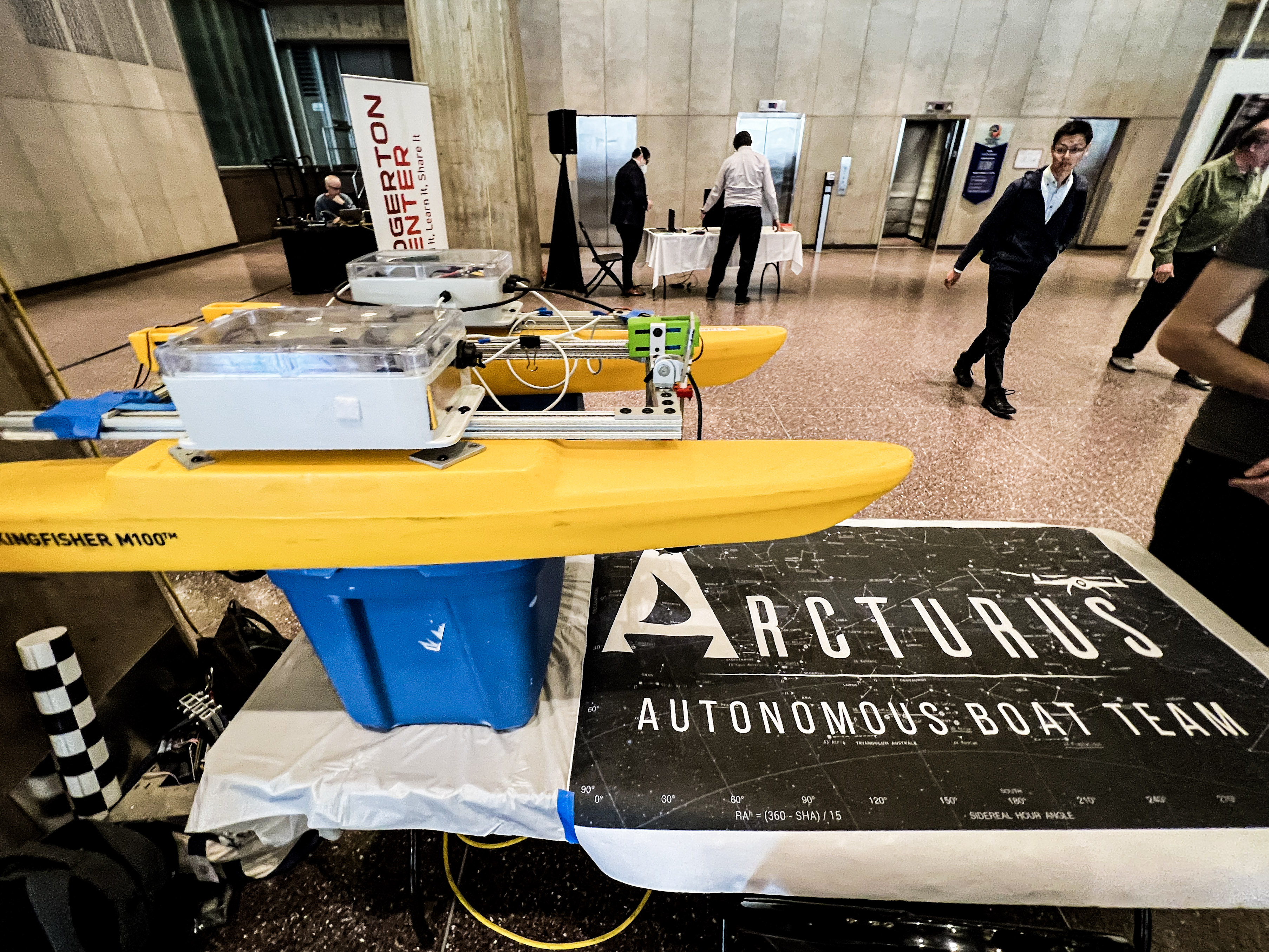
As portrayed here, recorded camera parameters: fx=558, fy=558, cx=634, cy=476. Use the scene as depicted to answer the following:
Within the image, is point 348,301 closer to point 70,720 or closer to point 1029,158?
point 70,720

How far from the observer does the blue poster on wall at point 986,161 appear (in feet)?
Result: 26.6

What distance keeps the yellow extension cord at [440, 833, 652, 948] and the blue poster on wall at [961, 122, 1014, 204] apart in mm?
10350

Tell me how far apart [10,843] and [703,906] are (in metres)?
1.29

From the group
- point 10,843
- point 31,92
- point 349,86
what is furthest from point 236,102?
point 10,843

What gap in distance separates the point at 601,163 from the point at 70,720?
9003mm

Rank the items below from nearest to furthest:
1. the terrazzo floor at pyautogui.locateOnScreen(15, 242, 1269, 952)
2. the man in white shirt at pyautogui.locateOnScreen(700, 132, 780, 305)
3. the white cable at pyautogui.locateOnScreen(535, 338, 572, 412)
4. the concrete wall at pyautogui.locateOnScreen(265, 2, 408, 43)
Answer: the white cable at pyautogui.locateOnScreen(535, 338, 572, 412) < the terrazzo floor at pyautogui.locateOnScreen(15, 242, 1269, 952) < the man in white shirt at pyautogui.locateOnScreen(700, 132, 780, 305) < the concrete wall at pyautogui.locateOnScreen(265, 2, 408, 43)

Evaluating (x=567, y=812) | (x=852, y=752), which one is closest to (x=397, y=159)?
(x=567, y=812)

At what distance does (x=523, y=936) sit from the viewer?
1021 mm

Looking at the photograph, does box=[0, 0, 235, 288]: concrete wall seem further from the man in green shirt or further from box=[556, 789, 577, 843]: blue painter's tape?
the man in green shirt

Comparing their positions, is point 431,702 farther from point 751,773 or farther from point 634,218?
point 634,218

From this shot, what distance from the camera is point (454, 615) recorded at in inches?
34.5

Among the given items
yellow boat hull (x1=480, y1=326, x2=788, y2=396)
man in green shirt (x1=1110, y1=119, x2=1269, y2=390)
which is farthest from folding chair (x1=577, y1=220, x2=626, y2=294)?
yellow boat hull (x1=480, y1=326, x2=788, y2=396)

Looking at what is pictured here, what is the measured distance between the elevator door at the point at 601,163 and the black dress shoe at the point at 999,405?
20.9 feet

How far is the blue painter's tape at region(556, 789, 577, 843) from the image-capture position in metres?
0.86
